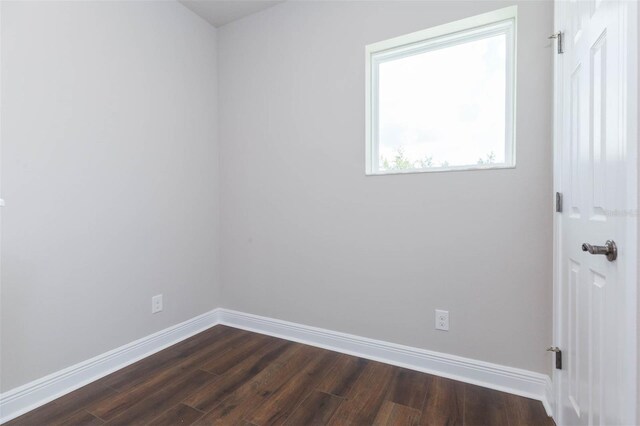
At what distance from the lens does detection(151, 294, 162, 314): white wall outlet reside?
216 cm

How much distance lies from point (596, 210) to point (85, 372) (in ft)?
8.78

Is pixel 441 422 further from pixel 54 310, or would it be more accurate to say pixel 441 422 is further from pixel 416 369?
pixel 54 310

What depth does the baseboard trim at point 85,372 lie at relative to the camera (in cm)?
149

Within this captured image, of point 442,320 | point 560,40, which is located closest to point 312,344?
point 442,320

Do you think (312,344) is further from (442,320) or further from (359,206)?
(359,206)

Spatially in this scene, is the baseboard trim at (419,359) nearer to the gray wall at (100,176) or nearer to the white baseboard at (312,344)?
the white baseboard at (312,344)

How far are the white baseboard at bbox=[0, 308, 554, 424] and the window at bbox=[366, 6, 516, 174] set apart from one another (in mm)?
1196

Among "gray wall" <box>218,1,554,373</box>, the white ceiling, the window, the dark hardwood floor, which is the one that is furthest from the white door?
the white ceiling

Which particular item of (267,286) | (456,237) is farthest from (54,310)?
(456,237)

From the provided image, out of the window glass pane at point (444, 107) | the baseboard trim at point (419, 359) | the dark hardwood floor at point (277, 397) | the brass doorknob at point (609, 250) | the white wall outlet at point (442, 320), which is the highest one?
the window glass pane at point (444, 107)

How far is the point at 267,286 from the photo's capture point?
2467 millimetres

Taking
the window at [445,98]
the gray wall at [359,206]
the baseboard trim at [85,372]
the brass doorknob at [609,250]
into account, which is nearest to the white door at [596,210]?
the brass doorknob at [609,250]

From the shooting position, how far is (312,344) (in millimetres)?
2236

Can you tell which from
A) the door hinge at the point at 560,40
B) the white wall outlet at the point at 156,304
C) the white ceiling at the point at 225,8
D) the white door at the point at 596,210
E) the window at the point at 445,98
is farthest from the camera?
the white ceiling at the point at 225,8
